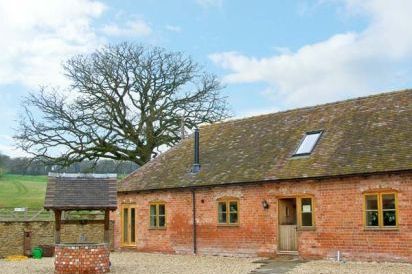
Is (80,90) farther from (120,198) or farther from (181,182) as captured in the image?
(181,182)

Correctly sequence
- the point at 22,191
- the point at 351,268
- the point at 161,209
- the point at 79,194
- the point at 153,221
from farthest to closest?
the point at 22,191 < the point at 153,221 < the point at 161,209 < the point at 79,194 < the point at 351,268

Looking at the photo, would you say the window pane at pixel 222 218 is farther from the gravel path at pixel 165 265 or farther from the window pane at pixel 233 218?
the gravel path at pixel 165 265

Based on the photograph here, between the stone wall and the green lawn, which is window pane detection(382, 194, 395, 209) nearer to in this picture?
the stone wall

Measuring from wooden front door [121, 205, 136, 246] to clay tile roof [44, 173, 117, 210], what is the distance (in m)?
8.32

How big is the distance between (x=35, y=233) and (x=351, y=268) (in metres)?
16.7

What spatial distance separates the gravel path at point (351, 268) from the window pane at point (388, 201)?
192 cm

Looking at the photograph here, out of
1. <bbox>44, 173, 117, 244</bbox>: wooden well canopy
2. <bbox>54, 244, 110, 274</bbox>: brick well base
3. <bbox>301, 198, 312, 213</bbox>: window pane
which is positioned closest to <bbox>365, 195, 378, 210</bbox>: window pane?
<bbox>301, 198, 312, 213</bbox>: window pane

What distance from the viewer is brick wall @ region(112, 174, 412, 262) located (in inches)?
741

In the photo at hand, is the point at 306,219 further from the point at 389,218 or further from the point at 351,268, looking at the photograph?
the point at 351,268

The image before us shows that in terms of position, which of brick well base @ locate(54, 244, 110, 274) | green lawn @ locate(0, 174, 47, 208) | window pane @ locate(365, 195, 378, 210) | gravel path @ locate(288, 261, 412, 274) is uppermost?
green lawn @ locate(0, 174, 47, 208)

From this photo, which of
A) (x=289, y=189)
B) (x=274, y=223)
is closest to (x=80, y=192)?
(x=274, y=223)

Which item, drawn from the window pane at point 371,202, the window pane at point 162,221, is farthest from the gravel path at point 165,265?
the window pane at point 371,202

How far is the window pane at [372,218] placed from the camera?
63.5ft

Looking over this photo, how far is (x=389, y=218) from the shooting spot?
62.4ft
